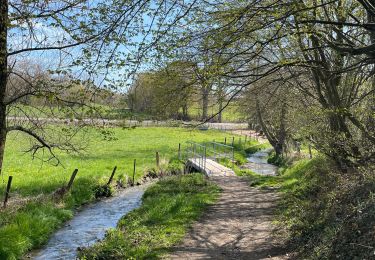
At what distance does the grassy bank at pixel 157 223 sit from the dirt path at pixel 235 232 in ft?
1.22

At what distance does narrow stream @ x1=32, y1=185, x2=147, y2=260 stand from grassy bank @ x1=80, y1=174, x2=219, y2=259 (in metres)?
0.82

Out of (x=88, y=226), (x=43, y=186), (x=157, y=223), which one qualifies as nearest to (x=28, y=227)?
(x=88, y=226)

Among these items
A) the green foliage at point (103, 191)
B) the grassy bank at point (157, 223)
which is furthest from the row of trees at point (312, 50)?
the green foliage at point (103, 191)

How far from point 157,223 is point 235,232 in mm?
2261

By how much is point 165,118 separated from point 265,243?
15.2ft

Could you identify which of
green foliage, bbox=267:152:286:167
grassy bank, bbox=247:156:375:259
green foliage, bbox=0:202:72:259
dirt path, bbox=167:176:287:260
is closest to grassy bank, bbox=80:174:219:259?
dirt path, bbox=167:176:287:260

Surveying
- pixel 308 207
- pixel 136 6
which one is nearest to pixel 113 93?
pixel 136 6

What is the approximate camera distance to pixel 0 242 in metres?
9.54

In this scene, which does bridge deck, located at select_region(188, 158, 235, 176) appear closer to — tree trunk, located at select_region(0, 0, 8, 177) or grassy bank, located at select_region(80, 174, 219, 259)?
grassy bank, located at select_region(80, 174, 219, 259)

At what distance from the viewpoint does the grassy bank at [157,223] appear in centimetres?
866

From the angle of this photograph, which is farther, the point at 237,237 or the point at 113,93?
the point at 237,237

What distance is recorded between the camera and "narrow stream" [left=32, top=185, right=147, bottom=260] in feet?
34.7

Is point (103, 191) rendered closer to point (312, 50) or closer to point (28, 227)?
point (28, 227)

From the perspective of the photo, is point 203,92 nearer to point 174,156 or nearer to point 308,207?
point 308,207
